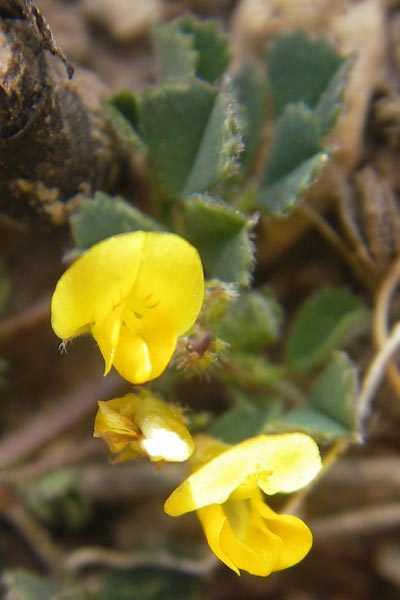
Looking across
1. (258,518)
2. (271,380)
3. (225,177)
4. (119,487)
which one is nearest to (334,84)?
(225,177)

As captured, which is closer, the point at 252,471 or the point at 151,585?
the point at 252,471

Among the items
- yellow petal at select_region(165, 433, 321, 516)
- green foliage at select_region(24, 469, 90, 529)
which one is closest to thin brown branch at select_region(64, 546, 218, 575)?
green foliage at select_region(24, 469, 90, 529)

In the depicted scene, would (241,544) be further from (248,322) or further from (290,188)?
(290,188)

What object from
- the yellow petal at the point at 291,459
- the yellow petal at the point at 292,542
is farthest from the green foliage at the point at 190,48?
the yellow petal at the point at 292,542

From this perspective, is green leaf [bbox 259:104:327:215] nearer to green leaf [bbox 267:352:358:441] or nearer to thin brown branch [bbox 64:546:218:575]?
green leaf [bbox 267:352:358:441]

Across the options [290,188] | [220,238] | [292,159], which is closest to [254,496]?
[220,238]

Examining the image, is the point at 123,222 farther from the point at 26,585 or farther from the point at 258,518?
the point at 26,585
